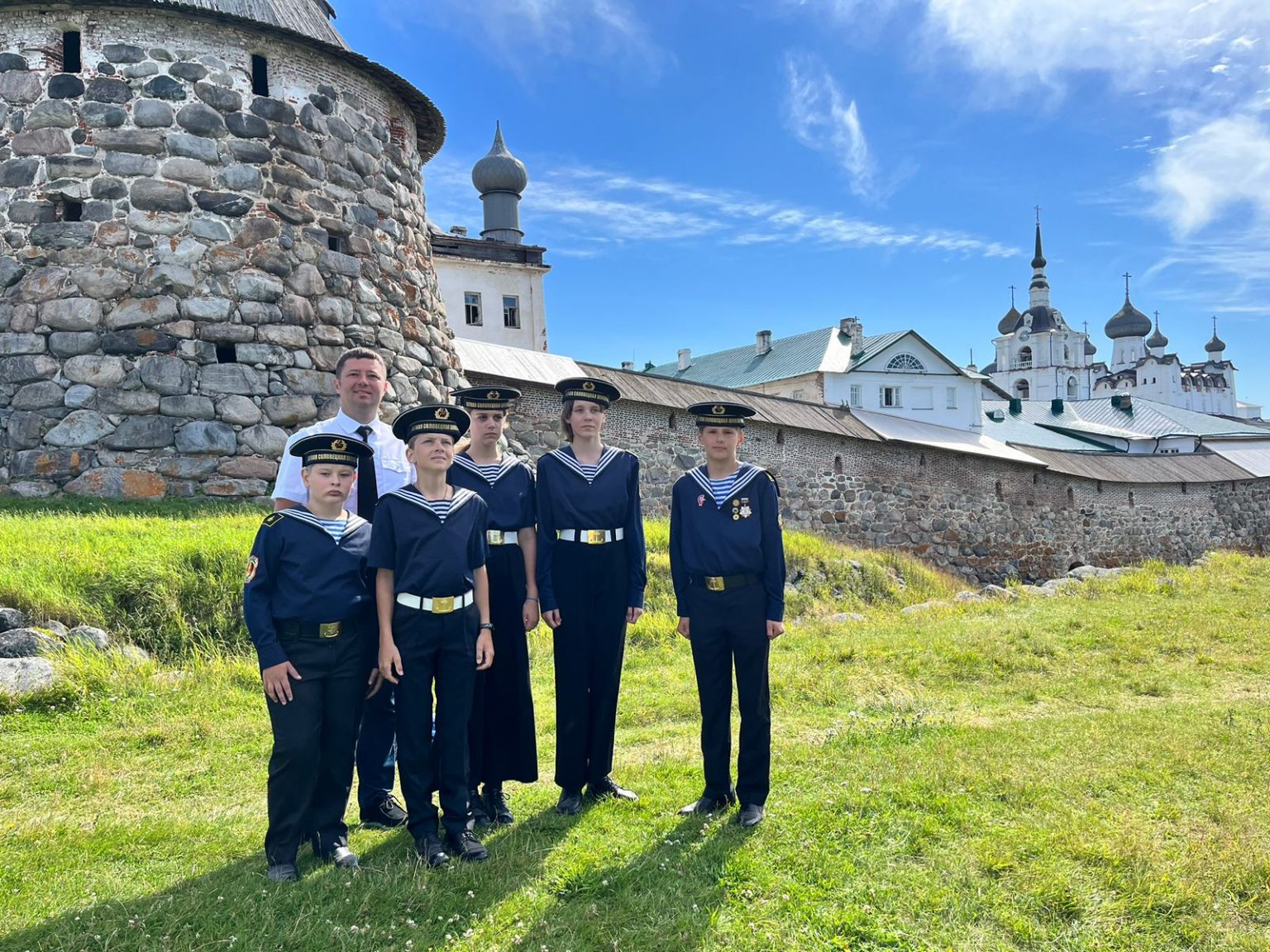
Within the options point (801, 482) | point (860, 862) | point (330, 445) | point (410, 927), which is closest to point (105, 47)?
point (330, 445)

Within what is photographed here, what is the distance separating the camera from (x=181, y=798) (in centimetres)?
429

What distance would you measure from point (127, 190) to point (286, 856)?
301 inches

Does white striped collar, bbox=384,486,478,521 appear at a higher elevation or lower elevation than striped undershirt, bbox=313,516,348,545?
higher

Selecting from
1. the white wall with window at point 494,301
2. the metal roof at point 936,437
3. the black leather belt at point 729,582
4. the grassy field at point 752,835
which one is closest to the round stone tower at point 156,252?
the grassy field at point 752,835

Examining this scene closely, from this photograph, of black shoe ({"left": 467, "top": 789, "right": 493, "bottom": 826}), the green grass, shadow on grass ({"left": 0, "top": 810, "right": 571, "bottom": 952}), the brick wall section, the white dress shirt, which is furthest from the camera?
the brick wall section

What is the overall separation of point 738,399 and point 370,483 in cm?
1365

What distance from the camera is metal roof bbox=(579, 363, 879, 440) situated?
49.1 ft

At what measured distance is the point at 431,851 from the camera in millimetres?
3449

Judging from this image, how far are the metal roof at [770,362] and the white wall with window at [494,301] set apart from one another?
7.21 meters

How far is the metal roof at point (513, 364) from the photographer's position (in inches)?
520

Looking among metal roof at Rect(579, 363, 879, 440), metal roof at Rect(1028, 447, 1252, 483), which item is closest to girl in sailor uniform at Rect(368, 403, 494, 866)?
metal roof at Rect(579, 363, 879, 440)

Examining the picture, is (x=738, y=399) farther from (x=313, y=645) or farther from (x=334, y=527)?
(x=313, y=645)

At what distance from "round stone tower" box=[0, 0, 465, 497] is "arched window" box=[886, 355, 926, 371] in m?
25.9

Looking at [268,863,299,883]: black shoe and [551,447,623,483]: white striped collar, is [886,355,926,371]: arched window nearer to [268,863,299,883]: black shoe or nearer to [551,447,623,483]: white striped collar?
[551,447,623,483]: white striped collar
